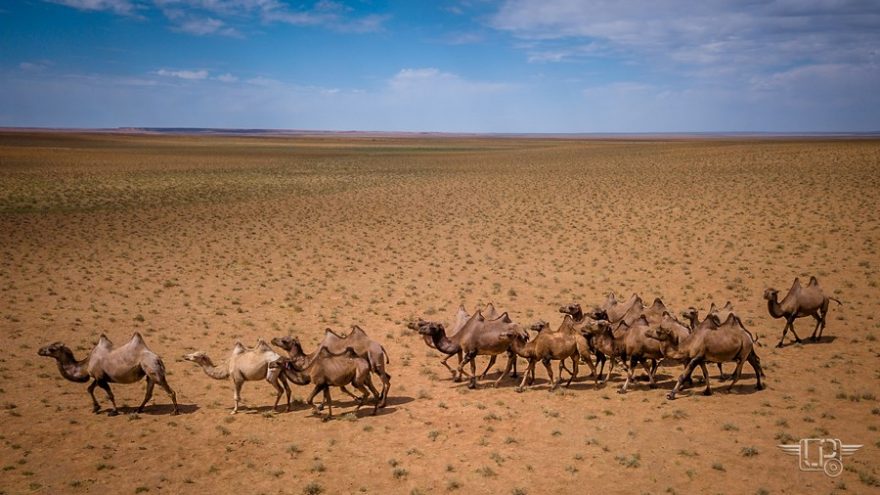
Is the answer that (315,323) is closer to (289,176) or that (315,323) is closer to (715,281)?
(715,281)

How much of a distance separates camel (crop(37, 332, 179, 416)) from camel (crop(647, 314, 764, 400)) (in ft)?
33.1

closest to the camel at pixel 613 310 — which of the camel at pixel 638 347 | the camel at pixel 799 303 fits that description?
the camel at pixel 638 347

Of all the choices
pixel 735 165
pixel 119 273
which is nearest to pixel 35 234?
pixel 119 273

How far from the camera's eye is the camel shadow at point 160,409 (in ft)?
40.5

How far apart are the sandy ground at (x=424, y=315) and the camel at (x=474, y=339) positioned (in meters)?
0.79

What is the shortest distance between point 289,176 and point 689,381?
59887 mm

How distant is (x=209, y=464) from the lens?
1035 cm

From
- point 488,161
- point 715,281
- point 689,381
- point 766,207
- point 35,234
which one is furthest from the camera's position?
point 488,161

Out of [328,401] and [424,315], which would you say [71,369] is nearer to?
[328,401]

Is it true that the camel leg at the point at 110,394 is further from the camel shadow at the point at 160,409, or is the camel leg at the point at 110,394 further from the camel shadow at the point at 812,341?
the camel shadow at the point at 812,341

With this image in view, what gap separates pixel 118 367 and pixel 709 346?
11839 millimetres

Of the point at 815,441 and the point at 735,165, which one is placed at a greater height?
the point at 735,165

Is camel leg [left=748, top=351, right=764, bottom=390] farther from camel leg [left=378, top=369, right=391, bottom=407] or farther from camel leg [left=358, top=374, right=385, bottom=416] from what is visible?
camel leg [left=358, top=374, right=385, bottom=416]

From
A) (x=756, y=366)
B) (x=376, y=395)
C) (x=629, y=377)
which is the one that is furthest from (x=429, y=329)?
(x=756, y=366)
